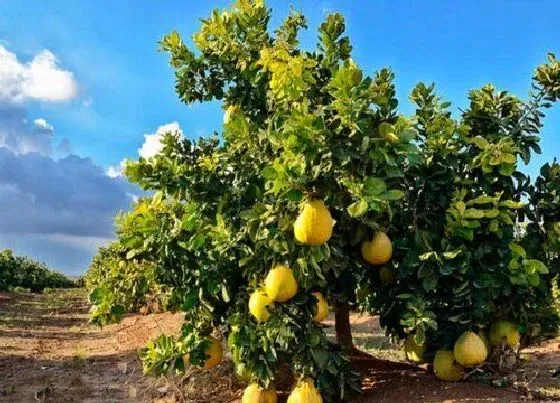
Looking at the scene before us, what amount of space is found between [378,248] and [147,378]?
17.0 feet

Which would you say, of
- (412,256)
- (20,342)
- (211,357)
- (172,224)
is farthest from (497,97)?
(20,342)

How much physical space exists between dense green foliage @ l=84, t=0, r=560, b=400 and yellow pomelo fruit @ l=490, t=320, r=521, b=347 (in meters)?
0.08

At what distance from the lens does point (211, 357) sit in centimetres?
654

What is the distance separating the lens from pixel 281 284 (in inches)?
203

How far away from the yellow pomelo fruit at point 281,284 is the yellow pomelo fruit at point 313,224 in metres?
0.44

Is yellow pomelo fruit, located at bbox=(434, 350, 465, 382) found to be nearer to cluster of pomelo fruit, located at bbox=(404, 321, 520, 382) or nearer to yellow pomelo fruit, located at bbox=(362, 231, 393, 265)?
cluster of pomelo fruit, located at bbox=(404, 321, 520, 382)

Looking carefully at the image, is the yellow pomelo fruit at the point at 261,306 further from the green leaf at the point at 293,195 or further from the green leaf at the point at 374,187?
the green leaf at the point at 374,187

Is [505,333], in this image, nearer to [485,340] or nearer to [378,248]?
[485,340]

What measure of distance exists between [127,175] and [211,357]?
2.08 metres

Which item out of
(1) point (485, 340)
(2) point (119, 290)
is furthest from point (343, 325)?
(2) point (119, 290)

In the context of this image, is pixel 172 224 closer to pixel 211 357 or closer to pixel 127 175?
pixel 127 175

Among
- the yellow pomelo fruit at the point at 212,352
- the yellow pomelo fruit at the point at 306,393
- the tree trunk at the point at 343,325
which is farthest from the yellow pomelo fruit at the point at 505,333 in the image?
the yellow pomelo fruit at the point at 212,352

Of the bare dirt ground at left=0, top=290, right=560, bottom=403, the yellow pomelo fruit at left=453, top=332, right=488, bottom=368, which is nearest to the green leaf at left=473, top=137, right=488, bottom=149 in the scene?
the yellow pomelo fruit at left=453, top=332, right=488, bottom=368

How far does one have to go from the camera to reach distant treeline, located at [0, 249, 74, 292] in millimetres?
46250
